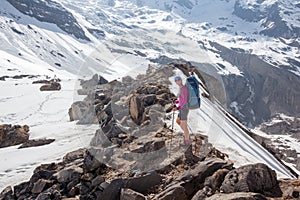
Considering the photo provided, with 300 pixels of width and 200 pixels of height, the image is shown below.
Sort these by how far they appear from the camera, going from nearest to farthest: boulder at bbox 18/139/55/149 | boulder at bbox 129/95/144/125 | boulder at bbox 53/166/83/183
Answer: boulder at bbox 53/166/83/183 → boulder at bbox 129/95/144/125 → boulder at bbox 18/139/55/149

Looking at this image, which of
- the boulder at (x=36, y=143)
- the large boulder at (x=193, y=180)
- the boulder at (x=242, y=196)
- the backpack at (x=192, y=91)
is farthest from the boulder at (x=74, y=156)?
the boulder at (x=242, y=196)

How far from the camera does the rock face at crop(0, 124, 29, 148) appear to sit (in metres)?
24.6

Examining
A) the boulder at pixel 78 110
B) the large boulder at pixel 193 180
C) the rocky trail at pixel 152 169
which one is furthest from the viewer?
the boulder at pixel 78 110

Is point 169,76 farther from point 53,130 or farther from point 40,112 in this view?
point 40,112

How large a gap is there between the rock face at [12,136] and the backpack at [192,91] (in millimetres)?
16026

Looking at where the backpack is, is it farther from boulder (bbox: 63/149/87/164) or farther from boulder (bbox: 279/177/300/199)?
boulder (bbox: 63/149/87/164)

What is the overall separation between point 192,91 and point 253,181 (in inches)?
161

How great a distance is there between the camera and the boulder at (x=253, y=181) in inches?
333

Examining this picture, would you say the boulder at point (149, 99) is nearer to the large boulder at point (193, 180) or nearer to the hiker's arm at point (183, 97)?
the hiker's arm at point (183, 97)

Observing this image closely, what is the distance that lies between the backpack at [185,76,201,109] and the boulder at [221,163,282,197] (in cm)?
344

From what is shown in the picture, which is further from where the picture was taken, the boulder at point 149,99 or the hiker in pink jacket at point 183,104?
the boulder at point 149,99

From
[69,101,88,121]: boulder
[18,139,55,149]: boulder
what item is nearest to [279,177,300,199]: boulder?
[18,139,55,149]: boulder

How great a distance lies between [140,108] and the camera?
55.3 feet

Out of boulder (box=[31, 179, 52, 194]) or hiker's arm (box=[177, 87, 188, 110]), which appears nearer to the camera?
hiker's arm (box=[177, 87, 188, 110])
